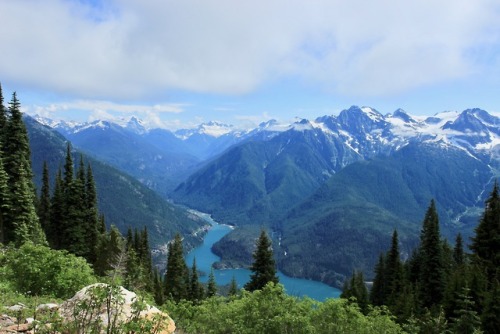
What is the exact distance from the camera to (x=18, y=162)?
5556 cm

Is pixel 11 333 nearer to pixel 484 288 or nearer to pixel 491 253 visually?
pixel 484 288

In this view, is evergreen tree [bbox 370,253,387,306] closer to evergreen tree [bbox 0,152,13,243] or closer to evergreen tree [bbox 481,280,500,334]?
evergreen tree [bbox 481,280,500,334]

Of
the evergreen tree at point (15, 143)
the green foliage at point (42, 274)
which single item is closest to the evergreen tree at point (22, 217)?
the evergreen tree at point (15, 143)

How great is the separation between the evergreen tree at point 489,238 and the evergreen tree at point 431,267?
8971mm

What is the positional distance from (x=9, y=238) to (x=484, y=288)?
51.9 m

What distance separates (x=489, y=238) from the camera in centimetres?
4816

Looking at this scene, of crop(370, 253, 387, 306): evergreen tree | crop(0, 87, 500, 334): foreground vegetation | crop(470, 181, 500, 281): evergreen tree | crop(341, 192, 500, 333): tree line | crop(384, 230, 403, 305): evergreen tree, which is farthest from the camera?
crop(370, 253, 387, 306): evergreen tree

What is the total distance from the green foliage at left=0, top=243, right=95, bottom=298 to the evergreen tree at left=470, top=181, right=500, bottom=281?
1682 inches

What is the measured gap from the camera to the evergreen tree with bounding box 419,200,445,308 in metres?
57.6

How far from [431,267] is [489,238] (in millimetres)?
12702

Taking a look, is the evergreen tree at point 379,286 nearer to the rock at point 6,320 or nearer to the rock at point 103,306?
Result: the rock at point 103,306

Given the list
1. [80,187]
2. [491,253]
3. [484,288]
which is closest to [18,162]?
[80,187]

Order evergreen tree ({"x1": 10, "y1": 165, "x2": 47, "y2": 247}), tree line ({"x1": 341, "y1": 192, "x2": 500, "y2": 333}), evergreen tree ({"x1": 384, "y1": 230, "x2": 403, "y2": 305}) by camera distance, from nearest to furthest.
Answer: tree line ({"x1": 341, "y1": 192, "x2": 500, "y2": 333}) → evergreen tree ({"x1": 10, "y1": 165, "x2": 47, "y2": 247}) → evergreen tree ({"x1": 384, "y1": 230, "x2": 403, "y2": 305})

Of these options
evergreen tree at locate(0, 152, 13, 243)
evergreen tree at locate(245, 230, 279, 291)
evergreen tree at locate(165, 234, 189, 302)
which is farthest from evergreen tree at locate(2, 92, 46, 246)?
evergreen tree at locate(165, 234, 189, 302)
